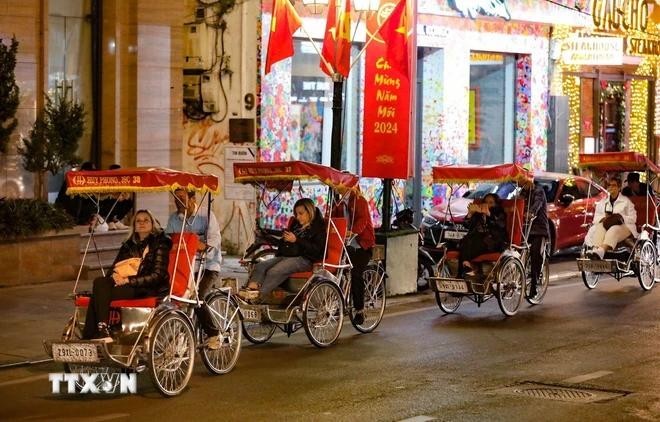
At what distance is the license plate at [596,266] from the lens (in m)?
18.1

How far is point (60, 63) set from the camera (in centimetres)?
1978

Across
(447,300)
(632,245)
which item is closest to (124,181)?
(447,300)

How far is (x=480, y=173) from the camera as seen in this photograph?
52.0 feet

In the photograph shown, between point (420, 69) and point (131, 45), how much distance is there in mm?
8444

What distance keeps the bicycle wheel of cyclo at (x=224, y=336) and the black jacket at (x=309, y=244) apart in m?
1.65

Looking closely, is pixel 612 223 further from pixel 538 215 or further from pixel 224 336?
pixel 224 336

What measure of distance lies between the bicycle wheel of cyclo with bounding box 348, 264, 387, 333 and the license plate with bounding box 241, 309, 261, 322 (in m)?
1.88

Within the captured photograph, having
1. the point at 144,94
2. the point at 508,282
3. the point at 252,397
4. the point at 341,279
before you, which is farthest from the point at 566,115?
the point at 252,397

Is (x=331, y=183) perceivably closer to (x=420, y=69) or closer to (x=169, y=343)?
(x=169, y=343)

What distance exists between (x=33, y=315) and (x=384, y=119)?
6249mm

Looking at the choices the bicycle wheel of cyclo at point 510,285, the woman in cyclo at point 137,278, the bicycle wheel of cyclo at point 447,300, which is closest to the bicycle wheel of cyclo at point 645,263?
the bicycle wheel of cyclo at point 510,285

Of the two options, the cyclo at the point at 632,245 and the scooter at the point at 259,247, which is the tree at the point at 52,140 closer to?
the scooter at the point at 259,247

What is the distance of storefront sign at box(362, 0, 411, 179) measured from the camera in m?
18.3

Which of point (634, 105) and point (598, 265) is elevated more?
point (634, 105)
